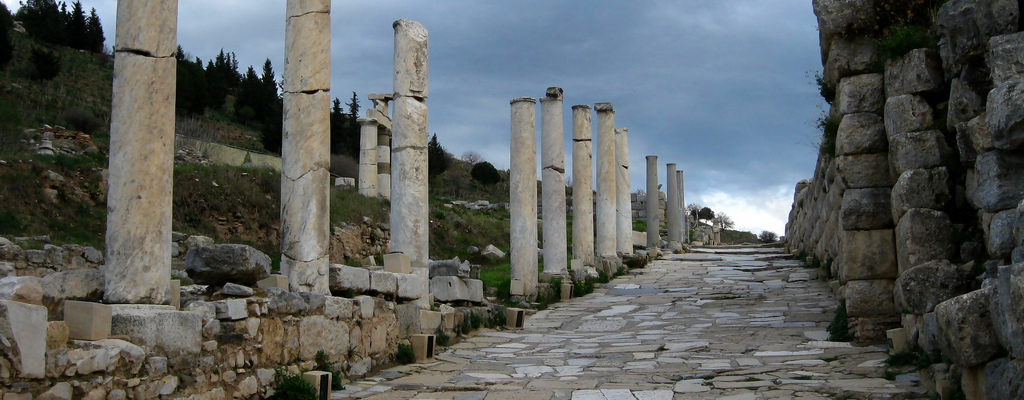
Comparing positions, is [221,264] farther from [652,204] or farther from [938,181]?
[652,204]

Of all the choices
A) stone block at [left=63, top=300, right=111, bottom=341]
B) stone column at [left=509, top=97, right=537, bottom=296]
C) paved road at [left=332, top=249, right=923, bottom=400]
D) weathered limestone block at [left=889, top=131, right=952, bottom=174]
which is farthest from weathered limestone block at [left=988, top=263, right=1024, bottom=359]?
stone column at [left=509, top=97, right=537, bottom=296]

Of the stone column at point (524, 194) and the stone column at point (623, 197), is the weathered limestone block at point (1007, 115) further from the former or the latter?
the stone column at point (623, 197)

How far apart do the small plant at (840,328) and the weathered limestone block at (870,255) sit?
72cm

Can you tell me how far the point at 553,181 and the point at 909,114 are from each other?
9.94m

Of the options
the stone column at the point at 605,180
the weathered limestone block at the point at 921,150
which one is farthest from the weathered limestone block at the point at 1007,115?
the stone column at the point at 605,180

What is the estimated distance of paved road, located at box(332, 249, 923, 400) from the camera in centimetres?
853

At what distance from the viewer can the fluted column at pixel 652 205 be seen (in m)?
28.5

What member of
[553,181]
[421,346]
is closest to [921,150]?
[421,346]

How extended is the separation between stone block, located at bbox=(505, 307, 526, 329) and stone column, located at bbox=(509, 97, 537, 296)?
2739mm

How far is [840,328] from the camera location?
11234 millimetres

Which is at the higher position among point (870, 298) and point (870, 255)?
point (870, 255)

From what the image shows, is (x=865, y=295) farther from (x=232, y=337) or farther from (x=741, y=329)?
(x=232, y=337)

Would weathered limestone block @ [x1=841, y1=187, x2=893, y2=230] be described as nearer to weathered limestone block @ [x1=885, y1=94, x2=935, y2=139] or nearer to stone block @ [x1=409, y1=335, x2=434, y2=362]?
weathered limestone block @ [x1=885, y1=94, x2=935, y2=139]

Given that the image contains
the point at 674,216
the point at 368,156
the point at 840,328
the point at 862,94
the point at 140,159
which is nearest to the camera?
the point at 140,159
